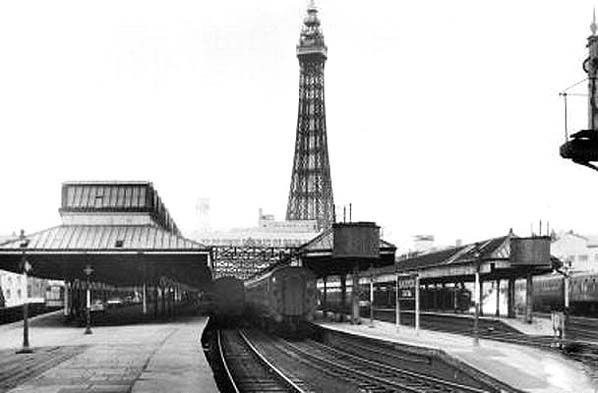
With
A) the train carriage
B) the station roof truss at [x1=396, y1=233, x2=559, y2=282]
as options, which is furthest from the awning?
the station roof truss at [x1=396, y1=233, x2=559, y2=282]

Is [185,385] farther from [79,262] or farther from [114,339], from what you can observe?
[79,262]

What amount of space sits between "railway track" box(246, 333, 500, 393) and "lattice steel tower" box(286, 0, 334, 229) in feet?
430

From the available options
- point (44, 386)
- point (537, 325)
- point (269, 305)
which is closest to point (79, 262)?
point (269, 305)

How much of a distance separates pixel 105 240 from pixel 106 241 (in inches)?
7.4

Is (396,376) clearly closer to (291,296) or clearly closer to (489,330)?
(291,296)

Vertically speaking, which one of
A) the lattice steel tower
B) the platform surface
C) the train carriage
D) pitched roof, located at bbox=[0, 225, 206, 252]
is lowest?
the platform surface

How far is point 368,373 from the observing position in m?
25.0

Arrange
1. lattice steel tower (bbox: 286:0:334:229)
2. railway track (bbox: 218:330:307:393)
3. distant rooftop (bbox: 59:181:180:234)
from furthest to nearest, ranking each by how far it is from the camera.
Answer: lattice steel tower (bbox: 286:0:334:229), distant rooftop (bbox: 59:181:180:234), railway track (bbox: 218:330:307:393)

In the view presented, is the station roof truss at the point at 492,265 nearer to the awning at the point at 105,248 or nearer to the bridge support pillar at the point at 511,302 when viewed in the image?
the bridge support pillar at the point at 511,302

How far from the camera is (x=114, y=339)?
3384 cm

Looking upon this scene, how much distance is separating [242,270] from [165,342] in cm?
11704

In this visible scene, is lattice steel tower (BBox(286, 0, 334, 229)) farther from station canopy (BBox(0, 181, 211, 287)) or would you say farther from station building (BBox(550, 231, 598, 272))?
station canopy (BBox(0, 181, 211, 287))

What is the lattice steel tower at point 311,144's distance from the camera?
167m

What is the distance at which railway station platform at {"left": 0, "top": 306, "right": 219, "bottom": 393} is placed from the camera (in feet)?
60.2
